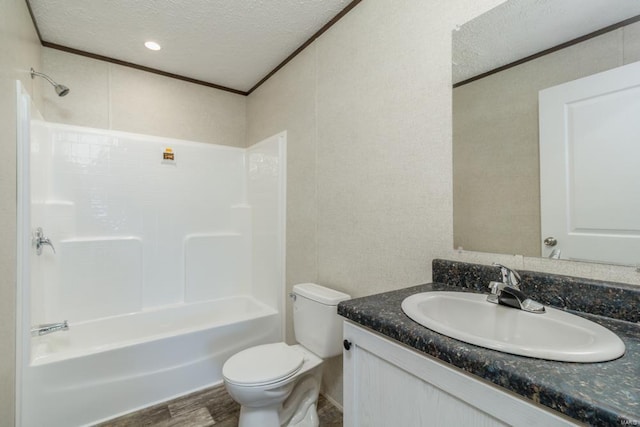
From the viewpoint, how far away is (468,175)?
1.19m

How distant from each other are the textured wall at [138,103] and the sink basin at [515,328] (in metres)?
2.61

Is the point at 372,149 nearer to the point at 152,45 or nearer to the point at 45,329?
the point at 152,45

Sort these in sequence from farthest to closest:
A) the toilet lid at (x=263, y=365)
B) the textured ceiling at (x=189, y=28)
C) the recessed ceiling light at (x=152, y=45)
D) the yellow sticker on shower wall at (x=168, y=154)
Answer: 1. the yellow sticker on shower wall at (x=168, y=154)
2. the recessed ceiling light at (x=152, y=45)
3. the textured ceiling at (x=189, y=28)
4. the toilet lid at (x=263, y=365)

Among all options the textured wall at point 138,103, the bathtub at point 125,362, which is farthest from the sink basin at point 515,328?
the textured wall at point 138,103

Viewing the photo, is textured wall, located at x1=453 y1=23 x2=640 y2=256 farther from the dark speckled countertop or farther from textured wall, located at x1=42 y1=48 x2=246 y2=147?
textured wall, located at x1=42 y1=48 x2=246 y2=147

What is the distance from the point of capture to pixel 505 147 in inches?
43.2

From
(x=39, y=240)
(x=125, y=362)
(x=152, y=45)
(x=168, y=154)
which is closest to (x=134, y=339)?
(x=125, y=362)

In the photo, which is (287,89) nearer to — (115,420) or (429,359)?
(429,359)

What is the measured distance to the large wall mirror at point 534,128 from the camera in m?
0.83

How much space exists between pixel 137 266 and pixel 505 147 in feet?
8.96

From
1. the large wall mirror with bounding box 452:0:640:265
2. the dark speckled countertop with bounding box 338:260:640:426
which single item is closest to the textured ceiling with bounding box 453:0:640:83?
the large wall mirror with bounding box 452:0:640:265

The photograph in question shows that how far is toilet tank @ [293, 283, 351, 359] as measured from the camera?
1.63 meters

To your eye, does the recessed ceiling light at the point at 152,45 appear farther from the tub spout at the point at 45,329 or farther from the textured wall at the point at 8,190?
the tub spout at the point at 45,329

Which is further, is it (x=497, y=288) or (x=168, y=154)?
(x=168, y=154)
